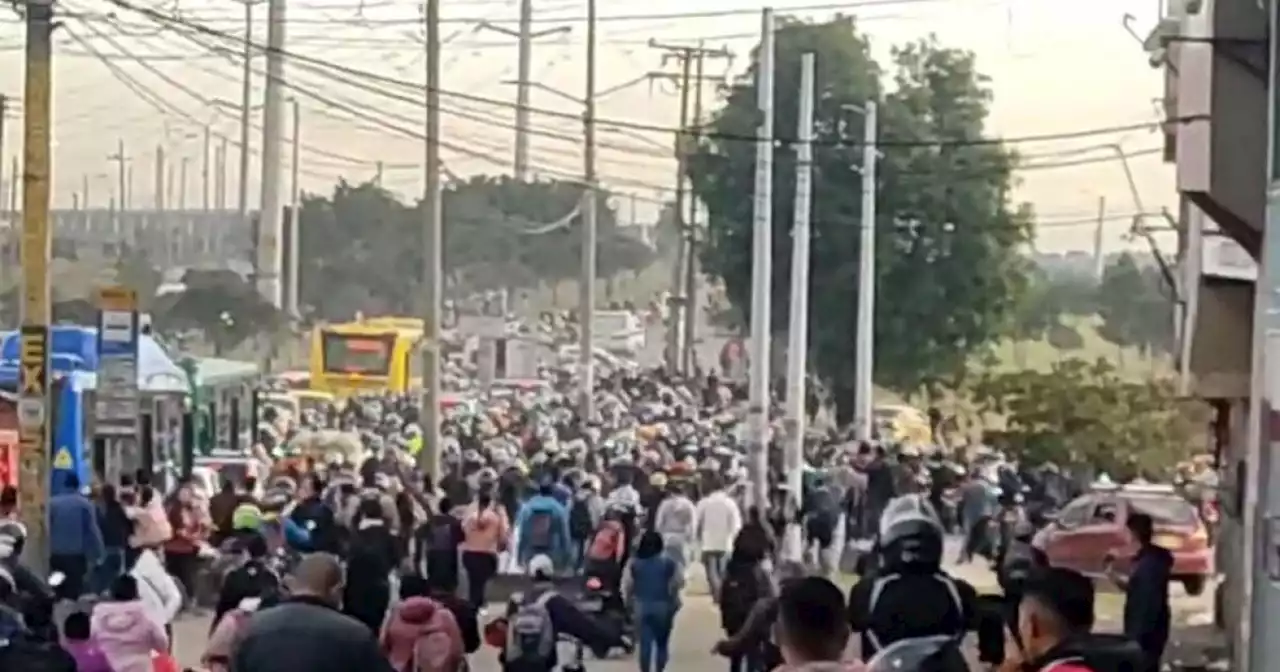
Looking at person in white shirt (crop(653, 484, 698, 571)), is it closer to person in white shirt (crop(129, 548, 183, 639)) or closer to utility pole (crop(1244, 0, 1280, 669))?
utility pole (crop(1244, 0, 1280, 669))

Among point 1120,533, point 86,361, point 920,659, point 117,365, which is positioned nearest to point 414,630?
point 920,659

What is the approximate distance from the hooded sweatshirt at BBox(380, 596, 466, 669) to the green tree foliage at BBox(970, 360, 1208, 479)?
3750cm

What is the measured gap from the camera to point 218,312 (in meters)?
61.2

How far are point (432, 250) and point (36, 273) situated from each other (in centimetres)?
1761

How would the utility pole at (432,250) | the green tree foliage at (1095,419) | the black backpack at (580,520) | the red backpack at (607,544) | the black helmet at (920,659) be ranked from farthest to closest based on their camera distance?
the green tree foliage at (1095,419) < the utility pole at (432,250) < the black backpack at (580,520) < the red backpack at (607,544) < the black helmet at (920,659)

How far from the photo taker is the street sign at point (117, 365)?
1038 inches

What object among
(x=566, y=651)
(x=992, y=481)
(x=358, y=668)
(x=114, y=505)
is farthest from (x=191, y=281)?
(x=358, y=668)

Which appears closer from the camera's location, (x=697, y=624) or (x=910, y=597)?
(x=910, y=597)

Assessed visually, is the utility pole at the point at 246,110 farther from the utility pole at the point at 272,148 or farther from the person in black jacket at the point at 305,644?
the person in black jacket at the point at 305,644

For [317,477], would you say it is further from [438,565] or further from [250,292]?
[250,292]

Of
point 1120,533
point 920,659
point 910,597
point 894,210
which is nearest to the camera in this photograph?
point 920,659

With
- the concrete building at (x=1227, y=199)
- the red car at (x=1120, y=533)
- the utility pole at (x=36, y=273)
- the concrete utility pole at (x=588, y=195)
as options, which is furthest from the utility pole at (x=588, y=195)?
the utility pole at (x=36, y=273)

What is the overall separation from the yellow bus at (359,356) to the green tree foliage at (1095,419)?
12270 mm

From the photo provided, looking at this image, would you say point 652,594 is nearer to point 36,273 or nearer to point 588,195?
point 36,273
